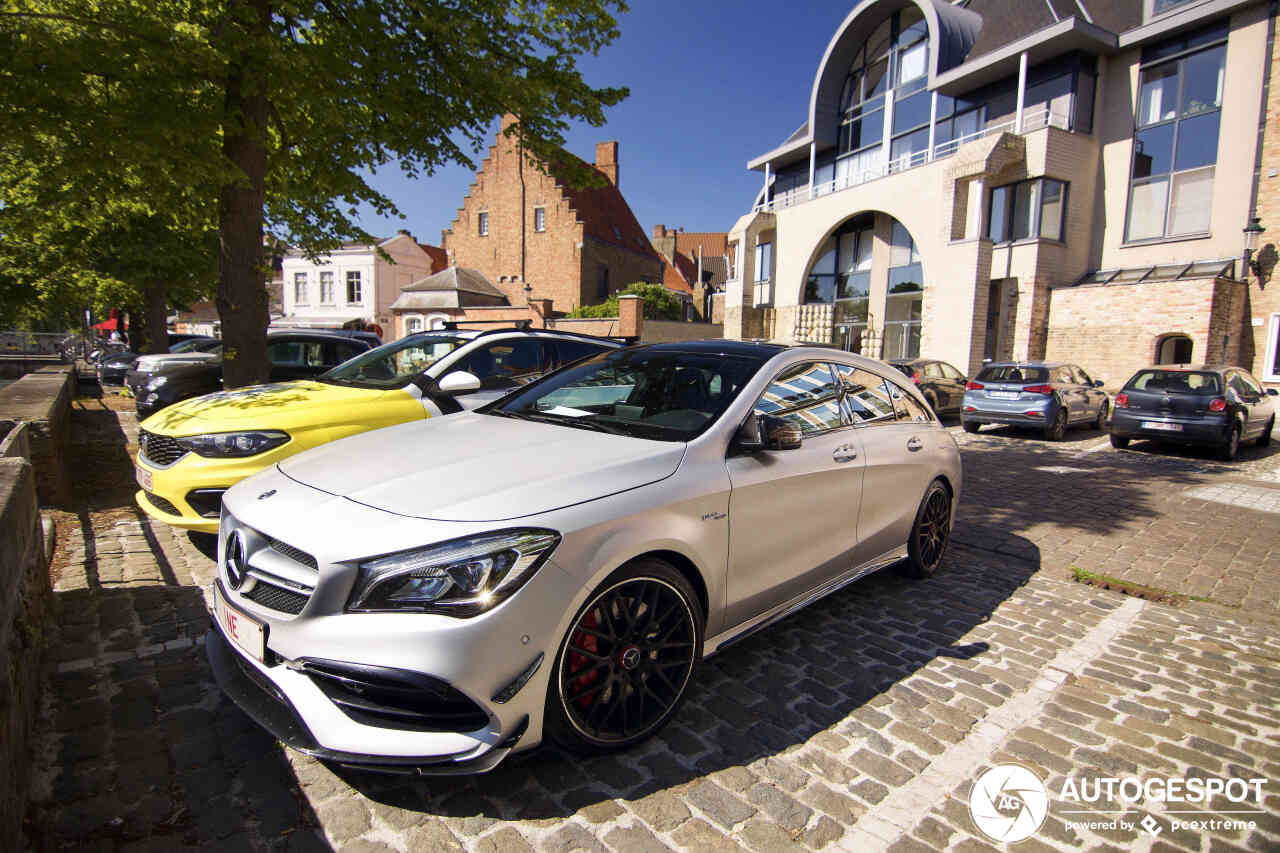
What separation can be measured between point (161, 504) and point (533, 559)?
371 centimetres

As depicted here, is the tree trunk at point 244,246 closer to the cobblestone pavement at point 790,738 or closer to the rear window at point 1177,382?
the cobblestone pavement at point 790,738

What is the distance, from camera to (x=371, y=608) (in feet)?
6.94

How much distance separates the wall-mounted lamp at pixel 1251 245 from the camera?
656 inches

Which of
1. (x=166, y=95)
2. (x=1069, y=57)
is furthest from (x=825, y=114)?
(x=166, y=95)

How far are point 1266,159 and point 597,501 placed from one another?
23.4 metres

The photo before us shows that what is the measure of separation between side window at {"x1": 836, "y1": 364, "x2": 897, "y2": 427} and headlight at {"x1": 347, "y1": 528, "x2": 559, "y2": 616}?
2527 millimetres

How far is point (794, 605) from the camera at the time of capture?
3.42 m

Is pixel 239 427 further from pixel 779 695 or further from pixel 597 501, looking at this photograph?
pixel 779 695

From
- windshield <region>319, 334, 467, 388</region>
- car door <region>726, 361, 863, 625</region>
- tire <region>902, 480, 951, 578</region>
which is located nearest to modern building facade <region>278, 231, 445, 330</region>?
windshield <region>319, 334, 467, 388</region>

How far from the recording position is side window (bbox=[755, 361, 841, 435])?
11.2 ft

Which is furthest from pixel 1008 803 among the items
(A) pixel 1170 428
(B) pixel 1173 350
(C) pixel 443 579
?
(B) pixel 1173 350

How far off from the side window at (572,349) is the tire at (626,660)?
13.3ft

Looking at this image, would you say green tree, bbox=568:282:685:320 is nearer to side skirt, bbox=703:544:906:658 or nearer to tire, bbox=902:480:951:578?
tire, bbox=902:480:951:578

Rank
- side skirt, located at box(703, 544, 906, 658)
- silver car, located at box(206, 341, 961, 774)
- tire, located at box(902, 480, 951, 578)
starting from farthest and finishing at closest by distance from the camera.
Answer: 1. tire, located at box(902, 480, 951, 578)
2. side skirt, located at box(703, 544, 906, 658)
3. silver car, located at box(206, 341, 961, 774)
